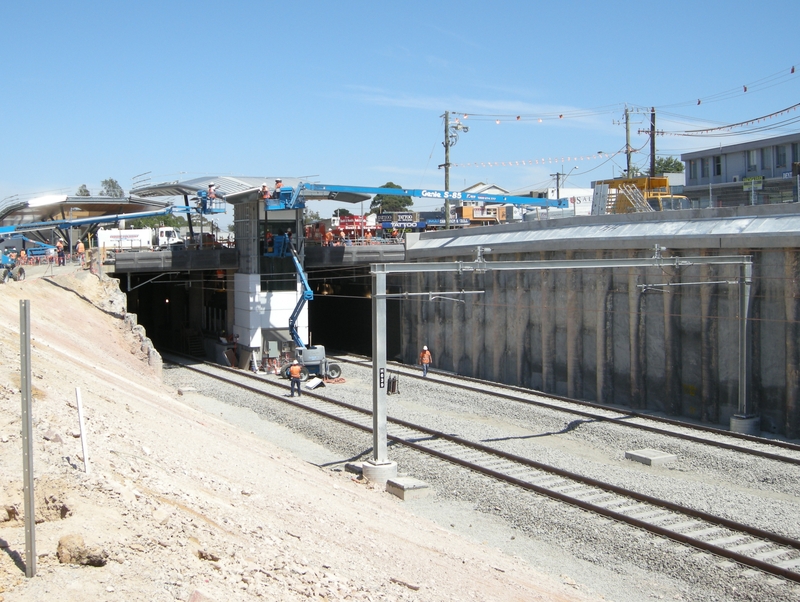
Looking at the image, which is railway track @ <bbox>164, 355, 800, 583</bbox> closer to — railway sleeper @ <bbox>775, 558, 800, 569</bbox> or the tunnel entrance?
railway sleeper @ <bbox>775, 558, 800, 569</bbox>

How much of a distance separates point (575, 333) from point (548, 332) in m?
1.44

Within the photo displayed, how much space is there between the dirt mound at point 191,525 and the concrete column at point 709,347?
39.5ft

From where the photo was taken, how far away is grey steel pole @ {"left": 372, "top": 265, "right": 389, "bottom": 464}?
17.2m

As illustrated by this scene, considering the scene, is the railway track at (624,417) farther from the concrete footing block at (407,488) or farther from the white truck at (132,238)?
the white truck at (132,238)

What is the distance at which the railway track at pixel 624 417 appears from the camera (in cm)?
1928

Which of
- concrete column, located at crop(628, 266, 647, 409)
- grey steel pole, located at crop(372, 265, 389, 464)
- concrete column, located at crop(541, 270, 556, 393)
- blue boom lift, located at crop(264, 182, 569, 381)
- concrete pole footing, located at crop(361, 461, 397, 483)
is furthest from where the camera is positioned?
blue boom lift, located at crop(264, 182, 569, 381)

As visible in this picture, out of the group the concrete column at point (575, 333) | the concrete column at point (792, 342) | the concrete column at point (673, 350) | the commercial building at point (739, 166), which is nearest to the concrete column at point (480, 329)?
the concrete column at point (575, 333)

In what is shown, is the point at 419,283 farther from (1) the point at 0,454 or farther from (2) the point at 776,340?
(1) the point at 0,454

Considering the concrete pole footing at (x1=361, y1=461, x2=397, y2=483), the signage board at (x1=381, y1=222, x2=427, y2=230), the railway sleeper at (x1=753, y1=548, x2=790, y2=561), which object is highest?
the signage board at (x1=381, y1=222, x2=427, y2=230)

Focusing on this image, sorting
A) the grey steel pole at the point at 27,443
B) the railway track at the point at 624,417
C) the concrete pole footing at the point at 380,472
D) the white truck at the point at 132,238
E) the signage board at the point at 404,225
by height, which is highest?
the signage board at the point at 404,225

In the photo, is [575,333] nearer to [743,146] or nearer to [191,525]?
[191,525]

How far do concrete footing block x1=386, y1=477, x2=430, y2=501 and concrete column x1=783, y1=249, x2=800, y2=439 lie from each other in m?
11.2

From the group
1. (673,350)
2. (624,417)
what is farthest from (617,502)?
(673,350)

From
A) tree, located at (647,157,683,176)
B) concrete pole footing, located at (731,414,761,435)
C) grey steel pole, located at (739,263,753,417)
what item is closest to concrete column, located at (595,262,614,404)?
grey steel pole, located at (739,263,753,417)
